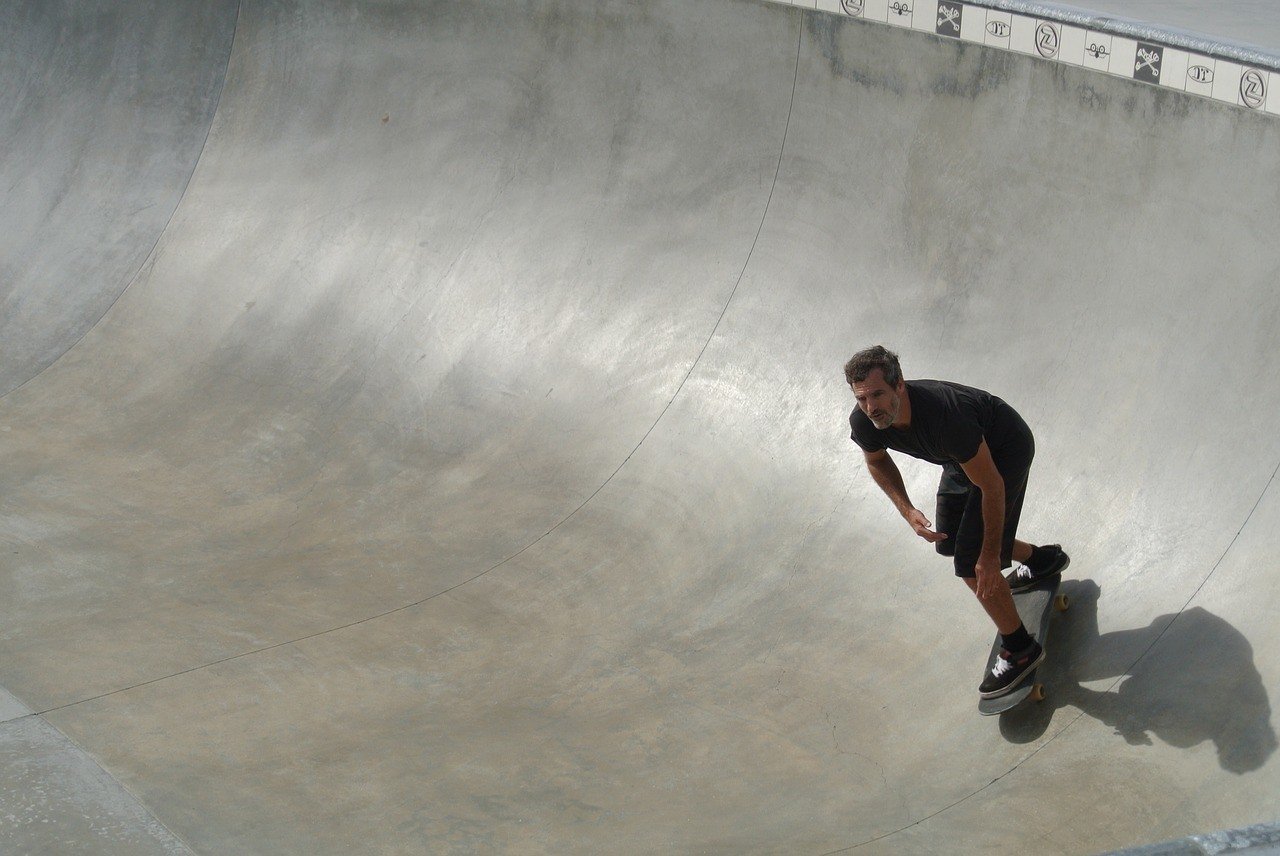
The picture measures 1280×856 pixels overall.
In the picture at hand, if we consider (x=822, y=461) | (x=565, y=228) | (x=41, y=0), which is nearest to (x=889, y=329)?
(x=822, y=461)

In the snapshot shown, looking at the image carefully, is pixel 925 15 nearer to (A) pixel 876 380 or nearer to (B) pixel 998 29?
(B) pixel 998 29

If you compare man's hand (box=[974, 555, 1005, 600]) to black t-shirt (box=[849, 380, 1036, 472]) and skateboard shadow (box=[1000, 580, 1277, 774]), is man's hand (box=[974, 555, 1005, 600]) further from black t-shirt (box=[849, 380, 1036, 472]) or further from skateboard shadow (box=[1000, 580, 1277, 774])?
skateboard shadow (box=[1000, 580, 1277, 774])

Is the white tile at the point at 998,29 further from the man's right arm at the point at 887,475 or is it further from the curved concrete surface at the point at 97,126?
the curved concrete surface at the point at 97,126

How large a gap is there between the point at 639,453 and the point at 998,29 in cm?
238

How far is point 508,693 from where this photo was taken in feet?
14.7

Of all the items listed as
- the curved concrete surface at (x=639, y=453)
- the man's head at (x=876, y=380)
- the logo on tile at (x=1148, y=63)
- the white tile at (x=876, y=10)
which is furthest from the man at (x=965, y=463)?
the white tile at (x=876, y=10)

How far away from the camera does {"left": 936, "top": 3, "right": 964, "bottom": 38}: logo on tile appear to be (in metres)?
5.06

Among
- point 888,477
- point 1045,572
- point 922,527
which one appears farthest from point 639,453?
point 922,527

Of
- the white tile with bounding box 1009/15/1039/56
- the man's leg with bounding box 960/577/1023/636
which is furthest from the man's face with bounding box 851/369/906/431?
the white tile with bounding box 1009/15/1039/56

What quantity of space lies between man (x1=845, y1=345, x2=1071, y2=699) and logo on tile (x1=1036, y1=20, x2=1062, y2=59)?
5.51ft

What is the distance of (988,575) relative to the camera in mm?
3730

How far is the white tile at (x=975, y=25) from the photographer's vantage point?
4945 millimetres

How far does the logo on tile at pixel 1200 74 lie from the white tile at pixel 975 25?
2.88 ft

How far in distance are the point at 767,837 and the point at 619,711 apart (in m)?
0.88
